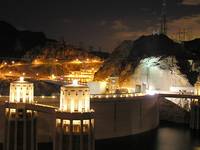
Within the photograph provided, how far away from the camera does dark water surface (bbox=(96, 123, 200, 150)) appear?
2424 inches

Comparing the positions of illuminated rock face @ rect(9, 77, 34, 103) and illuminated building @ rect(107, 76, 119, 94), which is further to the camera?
illuminated building @ rect(107, 76, 119, 94)

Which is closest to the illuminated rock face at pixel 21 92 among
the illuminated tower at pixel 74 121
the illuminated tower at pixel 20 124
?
the illuminated tower at pixel 20 124

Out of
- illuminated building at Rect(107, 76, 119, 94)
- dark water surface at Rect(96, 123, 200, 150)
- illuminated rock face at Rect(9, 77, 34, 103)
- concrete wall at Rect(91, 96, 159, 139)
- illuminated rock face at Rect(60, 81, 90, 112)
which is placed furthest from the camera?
illuminated building at Rect(107, 76, 119, 94)

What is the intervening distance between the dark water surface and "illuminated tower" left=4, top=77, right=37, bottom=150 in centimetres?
1206

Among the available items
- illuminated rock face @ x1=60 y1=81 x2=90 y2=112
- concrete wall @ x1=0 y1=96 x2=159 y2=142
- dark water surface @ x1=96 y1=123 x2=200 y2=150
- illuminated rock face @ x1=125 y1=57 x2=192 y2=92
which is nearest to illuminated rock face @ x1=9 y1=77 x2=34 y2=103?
concrete wall @ x1=0 y1=96 x2=159 y2=142

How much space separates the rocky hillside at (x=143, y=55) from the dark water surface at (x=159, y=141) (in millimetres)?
22712

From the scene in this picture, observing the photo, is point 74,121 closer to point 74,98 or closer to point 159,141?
point 74,98

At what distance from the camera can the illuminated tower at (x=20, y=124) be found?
5009 cm

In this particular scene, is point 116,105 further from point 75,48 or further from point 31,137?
point 75,48

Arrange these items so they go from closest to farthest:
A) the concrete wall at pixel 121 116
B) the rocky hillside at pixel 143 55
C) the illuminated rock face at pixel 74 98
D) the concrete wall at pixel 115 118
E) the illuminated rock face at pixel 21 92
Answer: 1. the illuminated rock face at pixel 74 98
2. the illuminated rock face at pixel 21 92
3. the concrete wall at pixel 115 118
4. the concrete wall at pixel 121 116
5. the rocky hillside at pixel 143 55

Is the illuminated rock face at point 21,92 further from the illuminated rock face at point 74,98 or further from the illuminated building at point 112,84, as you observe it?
the illuminated building at point 112,84

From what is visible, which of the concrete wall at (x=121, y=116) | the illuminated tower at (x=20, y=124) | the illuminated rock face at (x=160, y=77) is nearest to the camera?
the illuminated tower at (x=20, y=124)

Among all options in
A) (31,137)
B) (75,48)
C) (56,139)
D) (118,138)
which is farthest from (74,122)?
(75,48)

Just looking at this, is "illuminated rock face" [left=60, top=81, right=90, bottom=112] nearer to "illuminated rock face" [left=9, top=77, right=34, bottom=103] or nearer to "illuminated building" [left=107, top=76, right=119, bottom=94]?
"illuminated rock face" [left=9, top=77, right=34, bottom=103]
